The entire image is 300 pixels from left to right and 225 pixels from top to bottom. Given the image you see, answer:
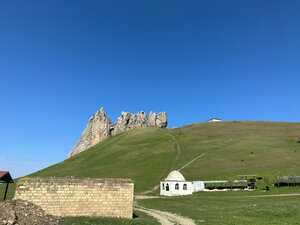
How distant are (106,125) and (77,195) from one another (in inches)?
5671

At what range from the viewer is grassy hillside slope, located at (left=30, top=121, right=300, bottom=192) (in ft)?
220

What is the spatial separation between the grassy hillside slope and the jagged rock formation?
1337 inches

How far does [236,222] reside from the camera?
776 inches

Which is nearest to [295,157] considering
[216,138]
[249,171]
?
[249,171]

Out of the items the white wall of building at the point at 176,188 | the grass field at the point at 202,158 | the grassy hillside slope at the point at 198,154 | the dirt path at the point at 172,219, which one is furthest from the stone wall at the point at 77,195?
the grassy hillside slope at the point at 198,154

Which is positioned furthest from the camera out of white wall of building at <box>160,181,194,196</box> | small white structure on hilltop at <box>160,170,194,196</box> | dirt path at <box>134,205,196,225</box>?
small white structure on hilltop at <box>160,170,194,196</box>

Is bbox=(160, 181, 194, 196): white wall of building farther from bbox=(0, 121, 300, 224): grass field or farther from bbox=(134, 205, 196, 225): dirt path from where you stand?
bbox=(134, 205, 196, 225): dirt path

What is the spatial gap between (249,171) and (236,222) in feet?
164

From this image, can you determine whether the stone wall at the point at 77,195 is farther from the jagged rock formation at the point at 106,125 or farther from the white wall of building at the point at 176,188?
the jagged rock formation at the point at 106,125

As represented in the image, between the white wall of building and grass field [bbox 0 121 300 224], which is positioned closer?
the white wall of building

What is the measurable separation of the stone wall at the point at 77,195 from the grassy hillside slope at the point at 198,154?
130ft

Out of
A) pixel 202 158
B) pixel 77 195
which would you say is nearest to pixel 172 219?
pixel 77 195

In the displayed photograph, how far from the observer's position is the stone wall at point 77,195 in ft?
70.0

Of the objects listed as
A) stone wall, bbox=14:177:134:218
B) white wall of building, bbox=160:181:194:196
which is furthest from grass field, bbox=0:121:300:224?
stone wall, bbox=14:177:134:218
